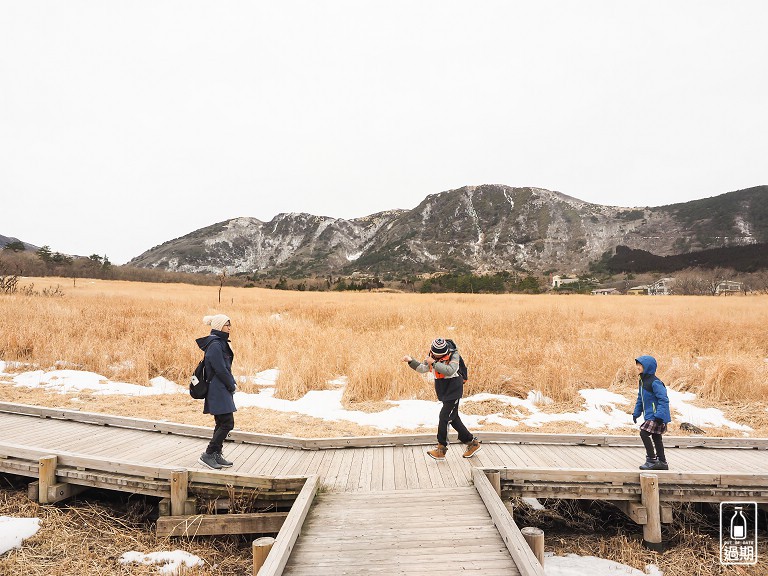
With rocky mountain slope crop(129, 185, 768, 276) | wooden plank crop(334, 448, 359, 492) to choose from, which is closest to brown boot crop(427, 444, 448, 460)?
wooden plank crop(334, 448, 359, 492)

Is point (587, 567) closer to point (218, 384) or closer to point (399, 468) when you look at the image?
point (399, 468)

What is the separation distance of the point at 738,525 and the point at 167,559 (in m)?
6.75

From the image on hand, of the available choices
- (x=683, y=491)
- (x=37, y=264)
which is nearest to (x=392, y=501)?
(x=683, y=491)

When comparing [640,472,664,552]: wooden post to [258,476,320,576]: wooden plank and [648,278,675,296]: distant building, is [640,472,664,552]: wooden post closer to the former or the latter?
[258,476,320,576]: wooden plank

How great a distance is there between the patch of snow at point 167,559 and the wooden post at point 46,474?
1.42 metres

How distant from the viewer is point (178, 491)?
5.05 metres

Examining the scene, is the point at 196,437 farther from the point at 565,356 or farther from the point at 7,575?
the point at 565,356

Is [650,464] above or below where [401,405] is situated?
above

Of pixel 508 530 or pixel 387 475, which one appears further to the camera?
pixel 387 475

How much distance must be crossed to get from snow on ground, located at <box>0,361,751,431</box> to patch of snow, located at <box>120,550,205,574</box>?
4031mm

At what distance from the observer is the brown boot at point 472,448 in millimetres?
6031

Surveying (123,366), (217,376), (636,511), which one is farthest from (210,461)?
(123,366)

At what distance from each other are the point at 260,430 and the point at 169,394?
12.2 ft

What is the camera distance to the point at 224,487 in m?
5.17
